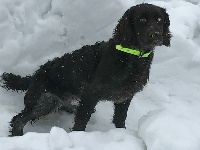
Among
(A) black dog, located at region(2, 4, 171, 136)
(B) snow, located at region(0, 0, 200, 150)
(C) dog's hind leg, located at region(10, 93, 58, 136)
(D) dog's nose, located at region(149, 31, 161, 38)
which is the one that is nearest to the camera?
(D) dog's nose, located at region(149, 31, 161, 38)

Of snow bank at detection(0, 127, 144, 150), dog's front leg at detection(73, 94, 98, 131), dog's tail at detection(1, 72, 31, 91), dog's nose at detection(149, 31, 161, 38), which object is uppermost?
A: dog's nose at detection(149, 31, 161, 38)

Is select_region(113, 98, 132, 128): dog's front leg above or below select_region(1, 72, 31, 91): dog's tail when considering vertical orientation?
below

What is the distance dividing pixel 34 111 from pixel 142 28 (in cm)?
163

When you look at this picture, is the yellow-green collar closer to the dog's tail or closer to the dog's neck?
the dog's neck

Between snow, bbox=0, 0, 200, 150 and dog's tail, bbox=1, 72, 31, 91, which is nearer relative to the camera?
dog's tail, bbox=1, 72, 31, 91

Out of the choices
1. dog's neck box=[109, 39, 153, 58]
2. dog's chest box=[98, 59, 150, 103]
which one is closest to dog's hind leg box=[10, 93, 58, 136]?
dog's chest box=[98, 59, 150, 103]

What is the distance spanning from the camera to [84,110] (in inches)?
158

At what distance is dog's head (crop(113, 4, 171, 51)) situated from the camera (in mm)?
3471

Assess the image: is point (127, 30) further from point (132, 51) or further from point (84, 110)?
point (84, 110)

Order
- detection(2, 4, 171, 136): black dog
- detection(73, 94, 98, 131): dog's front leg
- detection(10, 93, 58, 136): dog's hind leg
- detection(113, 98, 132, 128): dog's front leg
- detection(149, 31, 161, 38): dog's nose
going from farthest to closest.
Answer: detection(113, 98, 132, 128): dog's front leg, detection(10, 93, 58, 136): dog's hind leg, detection(73, 94, 98, 131): dog's front leg, detection(2, 4, 171, 136): black dog, detection(149, 31, 161, 38): dog's nose

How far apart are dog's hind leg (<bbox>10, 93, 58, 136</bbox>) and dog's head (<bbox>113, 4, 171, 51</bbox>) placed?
→ 1.19m

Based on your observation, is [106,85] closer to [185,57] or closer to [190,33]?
[185,57]

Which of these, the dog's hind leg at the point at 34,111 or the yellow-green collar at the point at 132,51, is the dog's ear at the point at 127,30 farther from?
the dog's hind leg at the point at 34,111

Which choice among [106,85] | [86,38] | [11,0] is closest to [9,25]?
[11,0]
